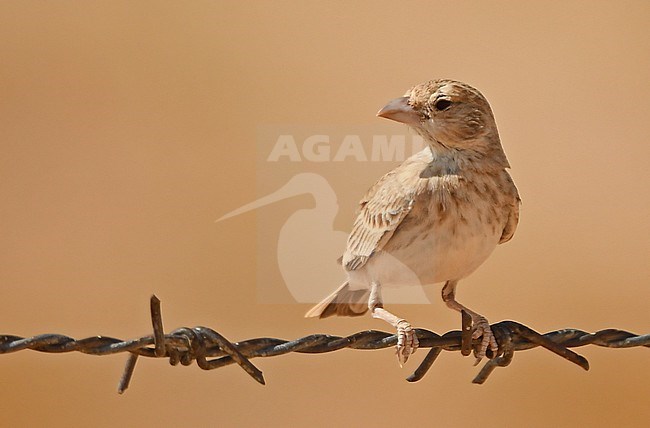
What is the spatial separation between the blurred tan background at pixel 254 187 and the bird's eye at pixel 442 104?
1717 millimetres

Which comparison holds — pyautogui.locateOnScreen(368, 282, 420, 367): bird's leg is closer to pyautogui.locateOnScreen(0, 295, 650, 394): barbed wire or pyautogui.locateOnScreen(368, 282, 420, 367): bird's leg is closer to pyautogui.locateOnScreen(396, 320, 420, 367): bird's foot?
pyautogui.locateOnScreen(396, 320, 420, 367): bird's foot

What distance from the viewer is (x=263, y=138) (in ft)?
19.0

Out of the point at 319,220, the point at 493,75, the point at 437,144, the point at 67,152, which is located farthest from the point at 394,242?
the point at 67,152

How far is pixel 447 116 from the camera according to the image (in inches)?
139

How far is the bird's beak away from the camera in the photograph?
3.50m

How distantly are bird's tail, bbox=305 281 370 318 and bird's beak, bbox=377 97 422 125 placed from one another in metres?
0.73

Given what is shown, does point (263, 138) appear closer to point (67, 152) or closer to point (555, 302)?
point (67, 152)

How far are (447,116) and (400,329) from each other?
822 millimetres
